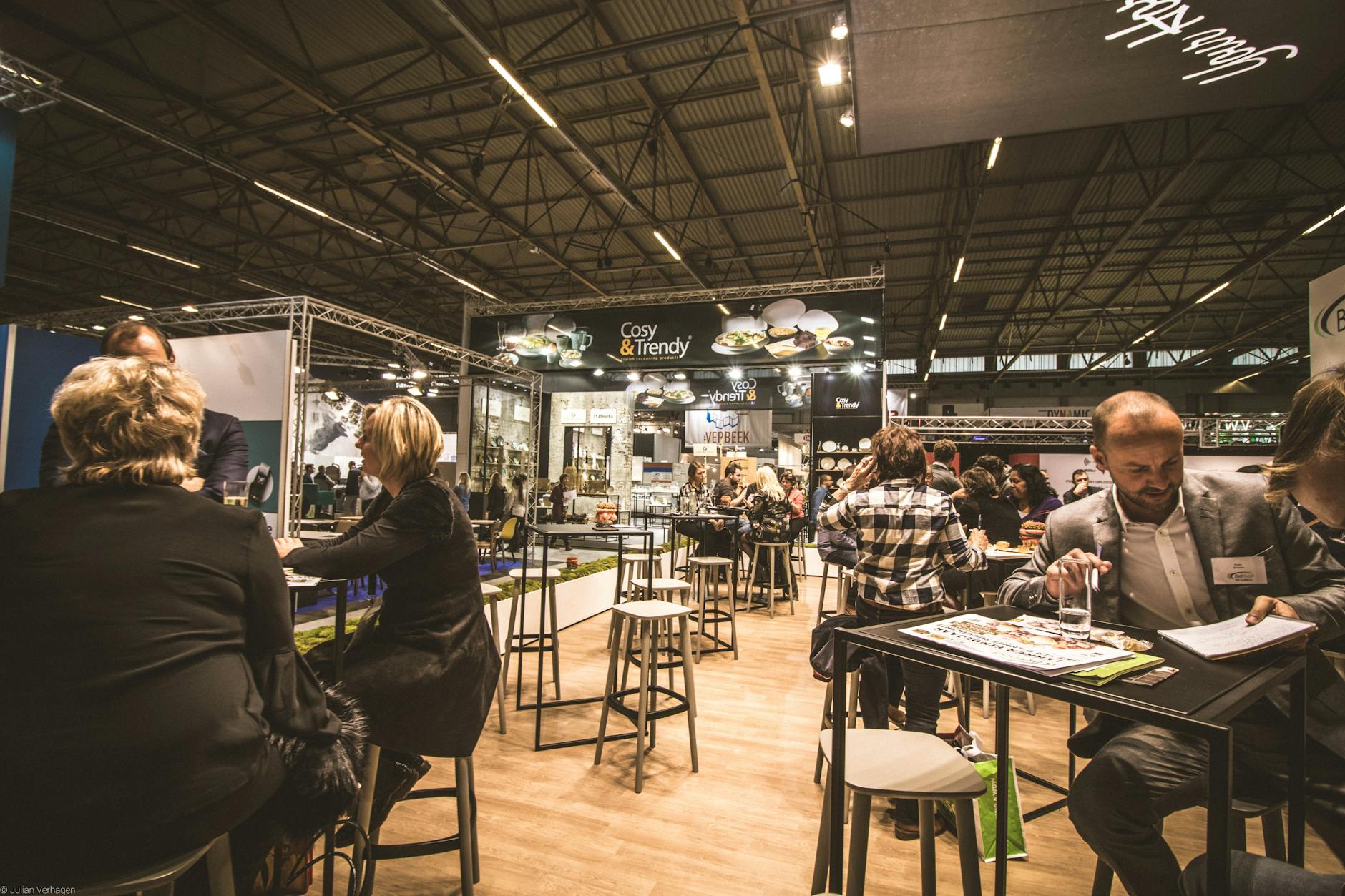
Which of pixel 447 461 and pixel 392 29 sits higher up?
pixel 392 29

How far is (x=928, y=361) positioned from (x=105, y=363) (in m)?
18.8

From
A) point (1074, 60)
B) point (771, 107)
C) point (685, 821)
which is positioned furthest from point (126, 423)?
point (771, 107)

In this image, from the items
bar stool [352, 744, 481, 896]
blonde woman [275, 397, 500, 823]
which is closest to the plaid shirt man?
blonde woman [275, 397, 500, 823]

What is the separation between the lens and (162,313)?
779 centimetres

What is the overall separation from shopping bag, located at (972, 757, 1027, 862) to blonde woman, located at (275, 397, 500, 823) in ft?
5.30

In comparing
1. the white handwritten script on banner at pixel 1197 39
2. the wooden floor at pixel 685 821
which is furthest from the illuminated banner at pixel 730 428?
the white handwritten script on banner at pixel 1197 39

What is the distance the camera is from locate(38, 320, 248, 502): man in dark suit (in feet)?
7.84

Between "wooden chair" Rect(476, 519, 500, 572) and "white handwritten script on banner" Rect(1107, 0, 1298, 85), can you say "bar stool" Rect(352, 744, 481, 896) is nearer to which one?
"white handwritten script on banner" Rect(1107, 0, 1298, 85)

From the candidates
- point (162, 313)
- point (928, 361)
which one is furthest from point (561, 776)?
point (928, 361)

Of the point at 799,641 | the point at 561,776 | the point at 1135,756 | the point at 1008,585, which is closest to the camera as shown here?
the point at 1135,756

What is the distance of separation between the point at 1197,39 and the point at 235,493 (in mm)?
5110

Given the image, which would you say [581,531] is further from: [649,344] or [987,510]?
[649,344]

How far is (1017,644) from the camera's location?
1272mm

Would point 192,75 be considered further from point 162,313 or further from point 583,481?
point 583,481
